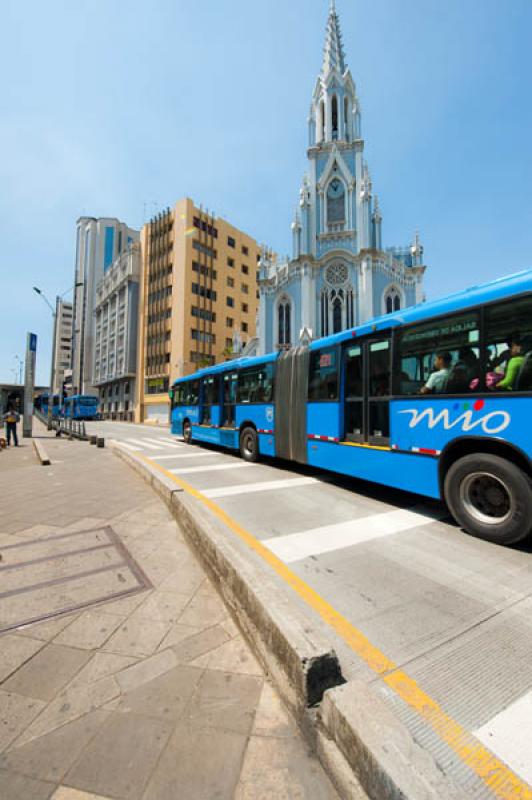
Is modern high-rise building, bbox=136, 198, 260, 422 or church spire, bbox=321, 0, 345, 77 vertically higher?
church spire, bbox=321, 0, 345, 77

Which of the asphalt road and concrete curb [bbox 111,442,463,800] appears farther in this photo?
the asphalt road

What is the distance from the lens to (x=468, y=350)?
4594 millimetres

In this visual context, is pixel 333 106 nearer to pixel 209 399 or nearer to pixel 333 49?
pixel 333 49

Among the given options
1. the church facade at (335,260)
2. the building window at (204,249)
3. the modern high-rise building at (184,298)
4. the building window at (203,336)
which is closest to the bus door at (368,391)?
the church facade at (335,260)

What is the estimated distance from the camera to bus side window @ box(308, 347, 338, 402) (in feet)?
22.5

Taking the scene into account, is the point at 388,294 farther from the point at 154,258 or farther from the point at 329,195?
the point at 154,258

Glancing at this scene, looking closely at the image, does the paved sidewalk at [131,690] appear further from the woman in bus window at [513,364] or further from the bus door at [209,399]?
the bus door at [209,399]

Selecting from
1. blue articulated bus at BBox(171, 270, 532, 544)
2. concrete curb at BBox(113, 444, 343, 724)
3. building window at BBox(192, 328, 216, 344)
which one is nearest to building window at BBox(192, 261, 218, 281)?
building window at BBox(192, 328, 216, 344)

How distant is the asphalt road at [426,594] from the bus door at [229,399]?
4723 millimetres

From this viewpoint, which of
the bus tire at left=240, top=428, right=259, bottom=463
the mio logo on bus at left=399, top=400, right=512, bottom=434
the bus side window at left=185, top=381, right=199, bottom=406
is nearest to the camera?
the mio logo on bus at left=399, top=400, right=512, bottom=434

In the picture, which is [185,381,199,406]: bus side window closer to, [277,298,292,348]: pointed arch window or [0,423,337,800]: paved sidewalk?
[0,423,337,800]: paved sidewalk

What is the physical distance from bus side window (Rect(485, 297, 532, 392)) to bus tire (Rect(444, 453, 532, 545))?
950 mm

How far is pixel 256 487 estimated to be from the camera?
22.1 feet

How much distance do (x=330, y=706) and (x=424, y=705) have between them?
66 centimetres
